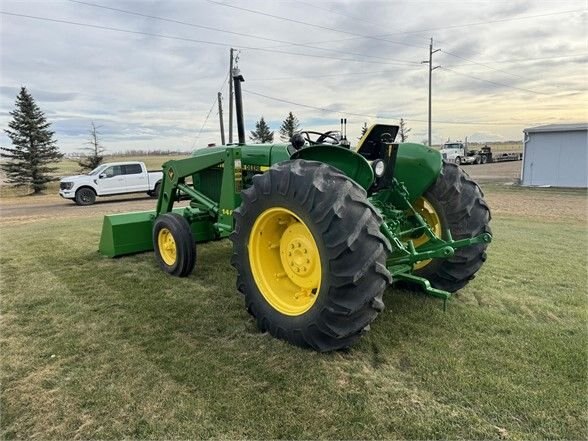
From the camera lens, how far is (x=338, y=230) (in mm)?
2738

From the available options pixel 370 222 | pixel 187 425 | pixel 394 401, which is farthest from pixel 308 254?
pixel 187 425

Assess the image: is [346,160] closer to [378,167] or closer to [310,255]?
[378,167]

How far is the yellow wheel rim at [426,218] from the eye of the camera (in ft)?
13.4

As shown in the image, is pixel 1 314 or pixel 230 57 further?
pixel 230 57

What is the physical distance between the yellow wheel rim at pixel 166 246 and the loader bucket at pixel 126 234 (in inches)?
29.4

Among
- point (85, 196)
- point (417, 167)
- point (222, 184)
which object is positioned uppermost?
point (417, 167)

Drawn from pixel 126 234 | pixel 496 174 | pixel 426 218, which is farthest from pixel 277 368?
pixel 496 174

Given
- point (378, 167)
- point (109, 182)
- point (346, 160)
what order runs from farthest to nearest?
point (109, 182) → point (378, 167) → point (346, 160)

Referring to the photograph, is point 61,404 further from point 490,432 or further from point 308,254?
point 490,432

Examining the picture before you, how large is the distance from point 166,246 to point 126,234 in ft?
3.05

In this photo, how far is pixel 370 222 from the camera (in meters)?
2.77

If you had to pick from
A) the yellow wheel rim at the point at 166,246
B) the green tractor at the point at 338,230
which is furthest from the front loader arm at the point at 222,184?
the yellow wheel rim at the point at 166,246

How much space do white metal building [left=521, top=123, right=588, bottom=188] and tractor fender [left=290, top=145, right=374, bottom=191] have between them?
19.7 metres

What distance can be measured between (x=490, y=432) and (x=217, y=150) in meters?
4.13
